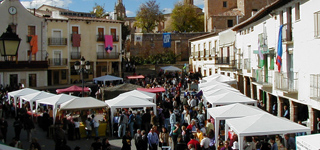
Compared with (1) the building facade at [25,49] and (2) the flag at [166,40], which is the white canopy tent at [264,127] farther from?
(2) the flag at [166,40]

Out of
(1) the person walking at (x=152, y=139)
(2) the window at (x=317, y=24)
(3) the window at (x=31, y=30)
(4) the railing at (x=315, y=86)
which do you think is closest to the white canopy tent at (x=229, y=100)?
(4) the railing at (x=315, y=86)

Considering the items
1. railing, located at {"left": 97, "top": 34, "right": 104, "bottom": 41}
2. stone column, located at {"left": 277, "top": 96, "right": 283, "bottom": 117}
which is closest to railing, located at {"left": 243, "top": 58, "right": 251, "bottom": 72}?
stone column, located at {"left": 277, "top": 96, "right": 283, "bottom": 117}

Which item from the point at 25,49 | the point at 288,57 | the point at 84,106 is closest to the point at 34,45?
the point at 25,49

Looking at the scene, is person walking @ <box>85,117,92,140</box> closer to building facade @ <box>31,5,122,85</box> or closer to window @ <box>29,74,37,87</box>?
window @ <box>29,74,37,87</box>

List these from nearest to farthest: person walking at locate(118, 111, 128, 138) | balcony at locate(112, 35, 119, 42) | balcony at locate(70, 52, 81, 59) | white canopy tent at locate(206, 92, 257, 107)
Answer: person walking at locate(118, 111, 128, 138), white canopy tent at locate(206, 92, 257, 107), balcony at locate(70, 52, 81, 59), balcony at locate(112, 35, 119, 42)

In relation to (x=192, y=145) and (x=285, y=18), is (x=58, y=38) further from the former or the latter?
(x=192, y=145)

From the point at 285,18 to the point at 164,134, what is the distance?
371 inches

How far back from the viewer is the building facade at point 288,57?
48.8 ft

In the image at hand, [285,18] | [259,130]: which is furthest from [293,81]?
[259,130]

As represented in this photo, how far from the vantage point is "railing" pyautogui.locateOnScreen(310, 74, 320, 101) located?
44.6 ft

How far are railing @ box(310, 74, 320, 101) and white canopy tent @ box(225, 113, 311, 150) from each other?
10.2ft

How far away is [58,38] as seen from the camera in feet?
134

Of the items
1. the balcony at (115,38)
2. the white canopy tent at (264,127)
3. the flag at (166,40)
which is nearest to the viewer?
the white canopy tent at (264,127)

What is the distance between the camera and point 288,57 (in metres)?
18.1
